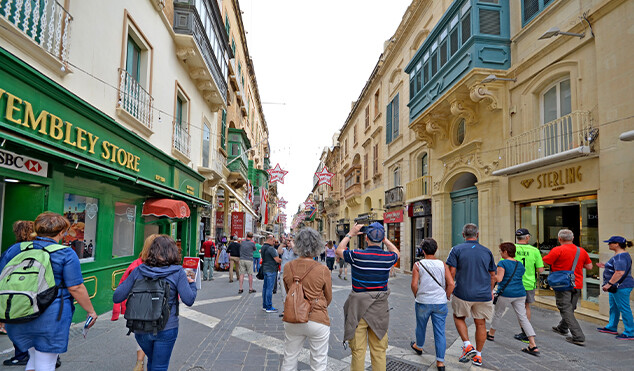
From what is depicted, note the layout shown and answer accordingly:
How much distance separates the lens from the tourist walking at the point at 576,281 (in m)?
6.14

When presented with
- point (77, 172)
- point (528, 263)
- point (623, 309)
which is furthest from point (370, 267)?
point (77, 172)

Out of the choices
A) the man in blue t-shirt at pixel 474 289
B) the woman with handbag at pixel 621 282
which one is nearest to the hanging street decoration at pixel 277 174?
the woman with handbag at pixel 621 282

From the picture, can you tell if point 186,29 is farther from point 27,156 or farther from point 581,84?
point 581,84

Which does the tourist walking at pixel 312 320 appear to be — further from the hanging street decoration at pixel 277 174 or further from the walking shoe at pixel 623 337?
the hanging street decoration at pixel 277 174

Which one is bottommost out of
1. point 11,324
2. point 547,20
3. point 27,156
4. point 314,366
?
point 314,366

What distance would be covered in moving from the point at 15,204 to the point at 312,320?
5.16m

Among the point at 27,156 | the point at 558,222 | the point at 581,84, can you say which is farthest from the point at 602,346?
the point at 27,156

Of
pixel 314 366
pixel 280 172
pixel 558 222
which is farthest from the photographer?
pixel 280 172

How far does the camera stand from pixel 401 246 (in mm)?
20109

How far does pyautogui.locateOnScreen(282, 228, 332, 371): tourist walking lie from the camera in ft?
11.9

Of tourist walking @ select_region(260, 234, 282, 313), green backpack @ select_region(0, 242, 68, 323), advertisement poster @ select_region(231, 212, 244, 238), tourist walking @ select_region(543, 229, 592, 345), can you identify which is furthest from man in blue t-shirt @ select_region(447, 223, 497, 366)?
advertisement poster @ select_region(231, 212, 244, 238)

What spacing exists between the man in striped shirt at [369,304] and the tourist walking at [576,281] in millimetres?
4058

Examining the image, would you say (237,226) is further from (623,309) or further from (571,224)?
(623,309)

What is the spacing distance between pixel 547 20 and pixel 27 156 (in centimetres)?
1196
